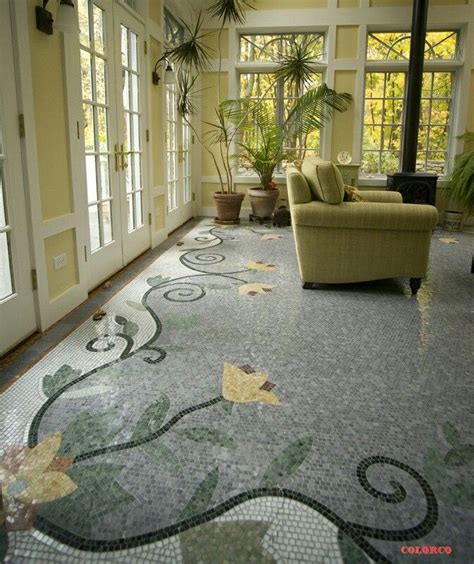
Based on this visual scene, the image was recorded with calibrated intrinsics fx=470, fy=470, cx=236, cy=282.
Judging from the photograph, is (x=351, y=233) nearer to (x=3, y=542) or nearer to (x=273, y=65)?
(x=3, y=542)

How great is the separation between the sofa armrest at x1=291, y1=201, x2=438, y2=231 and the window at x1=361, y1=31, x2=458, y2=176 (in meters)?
3.51

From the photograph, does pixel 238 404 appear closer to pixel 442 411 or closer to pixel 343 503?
pixel 343 503

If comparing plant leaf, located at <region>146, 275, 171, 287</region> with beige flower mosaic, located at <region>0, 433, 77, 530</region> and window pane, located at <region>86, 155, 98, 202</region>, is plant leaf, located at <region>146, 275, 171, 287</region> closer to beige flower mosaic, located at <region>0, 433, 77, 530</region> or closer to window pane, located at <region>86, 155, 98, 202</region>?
window pane, located at <region>86, 155, 98, 202</region>

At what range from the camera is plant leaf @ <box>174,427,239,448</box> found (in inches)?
63.4

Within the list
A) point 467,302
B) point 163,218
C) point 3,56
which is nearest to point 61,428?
point 3,56

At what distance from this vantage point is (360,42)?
5945mm

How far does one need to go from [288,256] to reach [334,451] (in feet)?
9.66

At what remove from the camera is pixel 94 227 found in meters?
3.46

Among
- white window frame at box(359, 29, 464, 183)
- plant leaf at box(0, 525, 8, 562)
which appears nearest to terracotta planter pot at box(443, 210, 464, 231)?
white window frame at box(359, 29, 464, 183)

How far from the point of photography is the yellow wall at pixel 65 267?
8.81 ft

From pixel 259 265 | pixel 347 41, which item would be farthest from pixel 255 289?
pixel 347 41

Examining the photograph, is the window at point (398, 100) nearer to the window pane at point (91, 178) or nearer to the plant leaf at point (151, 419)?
the window pane at point (91, 178)

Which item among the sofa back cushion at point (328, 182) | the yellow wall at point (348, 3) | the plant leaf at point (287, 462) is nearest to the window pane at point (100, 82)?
the sofa back cushion at point (328, 182)

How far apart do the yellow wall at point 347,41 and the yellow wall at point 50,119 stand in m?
4.39
